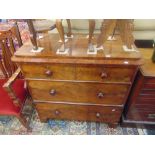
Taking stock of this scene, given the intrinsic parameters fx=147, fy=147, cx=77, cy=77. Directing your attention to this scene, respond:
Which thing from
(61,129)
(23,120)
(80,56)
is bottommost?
(61,129)

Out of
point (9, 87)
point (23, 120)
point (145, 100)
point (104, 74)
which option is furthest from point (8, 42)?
point (145, 100)

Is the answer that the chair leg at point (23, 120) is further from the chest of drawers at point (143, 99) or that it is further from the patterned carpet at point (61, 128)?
the chest of drawers at point (143, 99)

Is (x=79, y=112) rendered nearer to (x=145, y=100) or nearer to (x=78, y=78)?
(x=78, y=78)

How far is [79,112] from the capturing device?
142 centimetres

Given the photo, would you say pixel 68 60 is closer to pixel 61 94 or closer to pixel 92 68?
pixel 92 68

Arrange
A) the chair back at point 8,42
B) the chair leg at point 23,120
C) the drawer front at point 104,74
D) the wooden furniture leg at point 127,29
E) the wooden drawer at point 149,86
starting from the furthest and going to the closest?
the chair leg at point 23,120
the chair back at point 8,42
the wooden drawer at point 149,86
the drawer front at point 104,74
the wooden furniture leg at point 127,29

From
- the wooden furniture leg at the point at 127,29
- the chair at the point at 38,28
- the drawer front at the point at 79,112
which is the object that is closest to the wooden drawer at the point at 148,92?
the drawer front at the point at 79,112

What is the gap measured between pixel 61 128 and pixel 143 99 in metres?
0.88

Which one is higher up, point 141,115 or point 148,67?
point 148,67

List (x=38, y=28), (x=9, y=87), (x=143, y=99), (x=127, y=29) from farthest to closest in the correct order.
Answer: (x=143, y=99)
(x=9, y=87)
(x=38, y=28)
(x=127, y=29)

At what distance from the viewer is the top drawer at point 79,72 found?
1.03 metres

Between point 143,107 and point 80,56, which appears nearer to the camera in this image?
point 80,56

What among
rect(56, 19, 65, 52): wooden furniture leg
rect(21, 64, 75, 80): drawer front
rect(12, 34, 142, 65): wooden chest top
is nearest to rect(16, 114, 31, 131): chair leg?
rect(21, 64, 75, 80): drawer front
